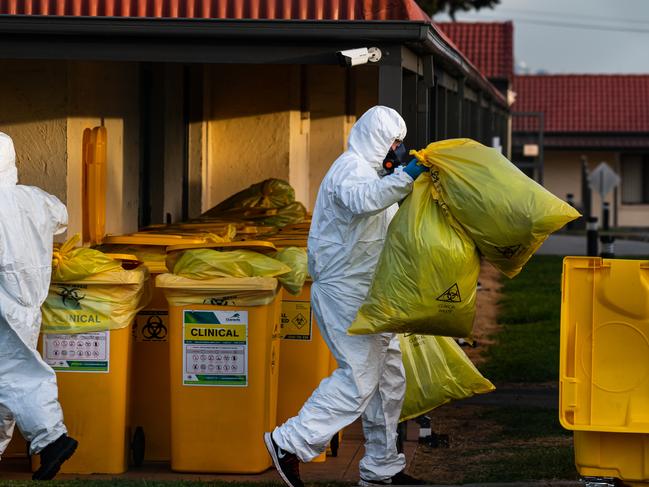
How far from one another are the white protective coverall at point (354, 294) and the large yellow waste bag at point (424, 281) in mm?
195

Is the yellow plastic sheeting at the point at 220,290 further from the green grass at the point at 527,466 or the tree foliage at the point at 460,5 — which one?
the tree foliage at the point at 460,5

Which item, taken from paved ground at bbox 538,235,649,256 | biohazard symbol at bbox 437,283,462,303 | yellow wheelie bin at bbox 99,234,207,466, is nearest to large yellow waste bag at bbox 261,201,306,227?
yellow wheelie bin at bbox 99,234,207,466

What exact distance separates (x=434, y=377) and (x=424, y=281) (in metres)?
1.32

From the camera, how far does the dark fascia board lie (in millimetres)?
8438

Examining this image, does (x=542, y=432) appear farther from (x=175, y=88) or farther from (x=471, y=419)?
(x=175, y=88)

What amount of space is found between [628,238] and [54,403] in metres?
29.1

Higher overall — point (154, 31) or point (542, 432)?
point (154, 31)

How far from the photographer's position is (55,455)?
293 inches

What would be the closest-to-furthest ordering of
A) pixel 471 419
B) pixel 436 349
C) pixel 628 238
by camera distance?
pixel 436 349, pixel 471 419, pixel 628 238

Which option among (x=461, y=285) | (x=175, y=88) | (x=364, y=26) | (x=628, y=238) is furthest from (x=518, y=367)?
(x=628, y=238)

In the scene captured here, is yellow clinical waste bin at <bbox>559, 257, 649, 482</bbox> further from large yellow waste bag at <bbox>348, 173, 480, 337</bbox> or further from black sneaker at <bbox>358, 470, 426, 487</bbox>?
black sneaker at <bbox>358, 470, 426, 487</bbox>

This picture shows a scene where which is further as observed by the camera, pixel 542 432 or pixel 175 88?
pixel 175 88

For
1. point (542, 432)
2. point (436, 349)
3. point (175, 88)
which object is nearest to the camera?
point (436, 349)

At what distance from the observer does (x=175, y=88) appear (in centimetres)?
1336
